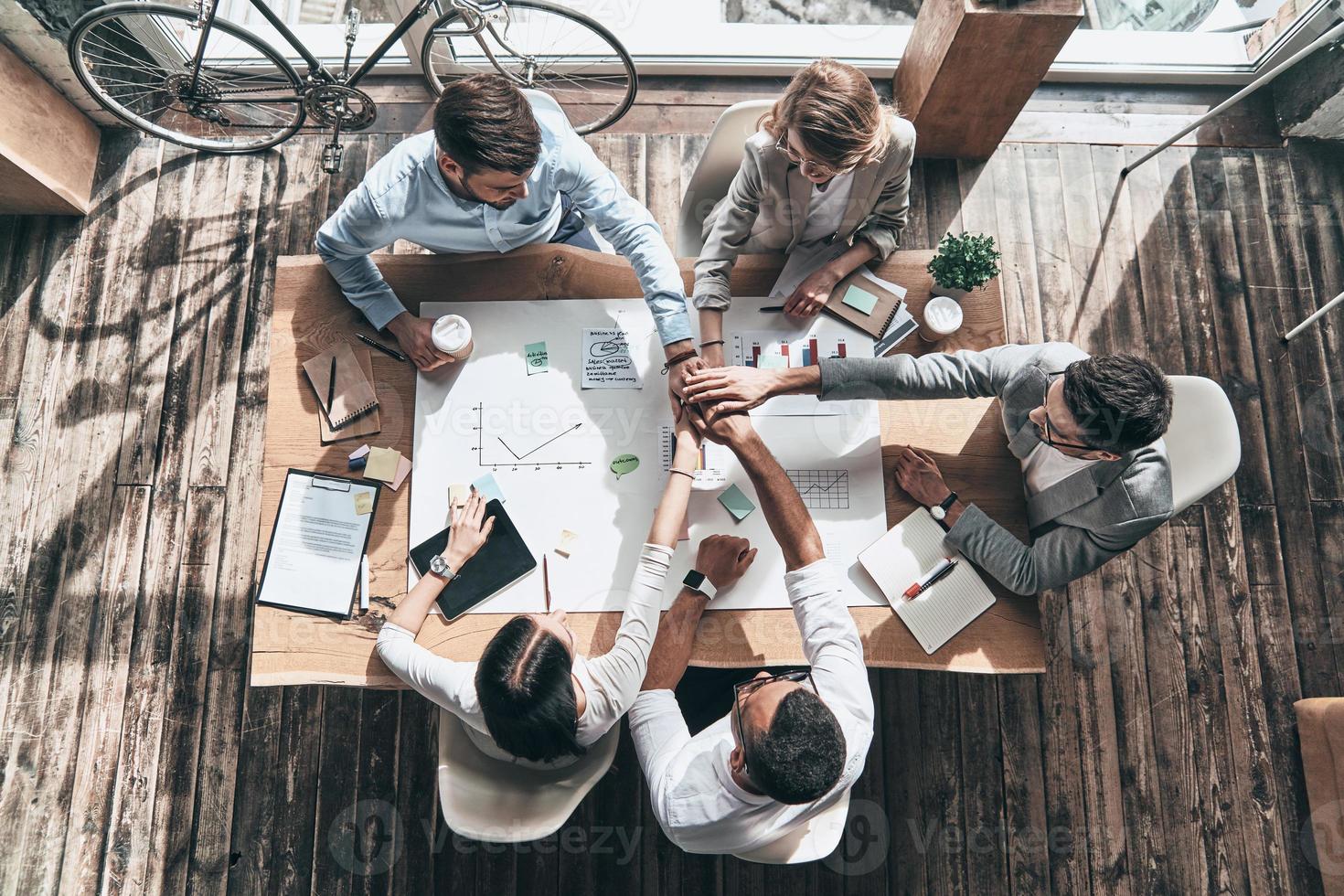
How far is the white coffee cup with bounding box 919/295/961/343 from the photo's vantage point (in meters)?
1.78

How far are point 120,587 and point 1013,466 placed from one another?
9.04 ft

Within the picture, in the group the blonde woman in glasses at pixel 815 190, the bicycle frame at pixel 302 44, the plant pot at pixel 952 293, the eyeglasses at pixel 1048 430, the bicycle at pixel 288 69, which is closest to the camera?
the eyeglasses at pixel 1048 430

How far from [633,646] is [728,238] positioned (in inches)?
39.6

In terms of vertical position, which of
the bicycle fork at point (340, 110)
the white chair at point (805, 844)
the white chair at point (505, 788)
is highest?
the bicycle fork at point (340, 110)

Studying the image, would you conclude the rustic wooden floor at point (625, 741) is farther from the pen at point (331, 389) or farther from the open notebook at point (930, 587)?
the pen at point (331, 389)

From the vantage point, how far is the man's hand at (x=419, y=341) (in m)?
1.76

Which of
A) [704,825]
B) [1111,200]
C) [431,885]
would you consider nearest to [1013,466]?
[704,825]

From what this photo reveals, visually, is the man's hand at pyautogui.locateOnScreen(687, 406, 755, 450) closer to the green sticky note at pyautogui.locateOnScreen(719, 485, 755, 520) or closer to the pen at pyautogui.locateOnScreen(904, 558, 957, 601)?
the green sticky note at pyautogui.locateOnScreen(719, 485, 755, 520)

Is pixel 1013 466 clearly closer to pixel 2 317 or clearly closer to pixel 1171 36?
pixel 1171 36

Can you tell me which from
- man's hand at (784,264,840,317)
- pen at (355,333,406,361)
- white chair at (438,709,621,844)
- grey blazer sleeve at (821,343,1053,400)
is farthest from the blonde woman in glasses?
white chair at (438,709,621,844)

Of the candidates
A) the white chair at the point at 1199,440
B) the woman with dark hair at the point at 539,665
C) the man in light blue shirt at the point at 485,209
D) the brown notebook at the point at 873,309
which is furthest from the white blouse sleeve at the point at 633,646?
the white chair at the point at 1199,440

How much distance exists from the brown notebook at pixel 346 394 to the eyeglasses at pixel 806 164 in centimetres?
110

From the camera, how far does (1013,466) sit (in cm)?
178

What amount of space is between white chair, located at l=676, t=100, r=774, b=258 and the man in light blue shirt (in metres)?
0.31
